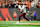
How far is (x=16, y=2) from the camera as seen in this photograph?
6977 millimetres

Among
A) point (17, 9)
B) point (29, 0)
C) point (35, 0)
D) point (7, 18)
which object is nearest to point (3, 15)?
point (7, 18)

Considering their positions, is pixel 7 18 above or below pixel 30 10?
below

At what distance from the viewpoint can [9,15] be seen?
6.95m

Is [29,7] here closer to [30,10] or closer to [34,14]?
[30,10]

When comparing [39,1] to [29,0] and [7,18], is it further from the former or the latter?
[7,18]

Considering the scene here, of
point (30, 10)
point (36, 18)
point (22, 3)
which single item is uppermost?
point (22, 3)

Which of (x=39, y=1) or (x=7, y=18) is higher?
(x=39, y=1)

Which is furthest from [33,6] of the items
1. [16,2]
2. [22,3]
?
[16,2]

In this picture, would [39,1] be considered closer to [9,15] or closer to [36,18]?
[36,18]

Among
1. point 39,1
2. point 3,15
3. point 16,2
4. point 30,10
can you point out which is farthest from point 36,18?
point 3,15

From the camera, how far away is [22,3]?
6.87 metres

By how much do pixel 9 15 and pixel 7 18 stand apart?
11.8 inches

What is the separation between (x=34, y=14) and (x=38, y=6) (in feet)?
2.43

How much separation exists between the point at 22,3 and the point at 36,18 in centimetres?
168
